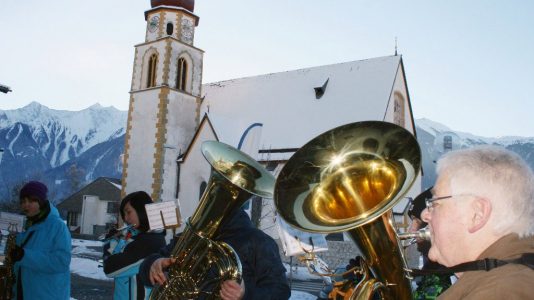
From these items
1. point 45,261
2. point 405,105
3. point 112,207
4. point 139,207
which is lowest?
point 112,207

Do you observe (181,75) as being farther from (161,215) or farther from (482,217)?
(482,217)

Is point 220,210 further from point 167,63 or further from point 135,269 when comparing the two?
point 167,63

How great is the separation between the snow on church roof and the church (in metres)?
0.05

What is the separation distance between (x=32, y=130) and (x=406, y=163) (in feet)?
536

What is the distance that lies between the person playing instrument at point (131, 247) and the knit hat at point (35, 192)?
859 mm

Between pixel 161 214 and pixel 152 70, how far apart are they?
1855 cm

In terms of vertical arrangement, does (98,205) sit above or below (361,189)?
below

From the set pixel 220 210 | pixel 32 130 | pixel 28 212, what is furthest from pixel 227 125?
pixel 32 130

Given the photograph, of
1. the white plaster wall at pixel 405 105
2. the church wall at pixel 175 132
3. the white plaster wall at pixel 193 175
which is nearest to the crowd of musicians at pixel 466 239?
the white plaster wall at pixel 405 105

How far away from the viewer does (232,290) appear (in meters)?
2.57

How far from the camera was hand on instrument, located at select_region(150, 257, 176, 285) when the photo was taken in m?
2.88

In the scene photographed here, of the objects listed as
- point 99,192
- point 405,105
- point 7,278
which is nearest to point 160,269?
point 7,278

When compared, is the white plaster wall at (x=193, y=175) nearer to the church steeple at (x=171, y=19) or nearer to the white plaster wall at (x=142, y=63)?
the white plaster wall at (x=142, y=63)

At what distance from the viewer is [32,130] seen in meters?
145
